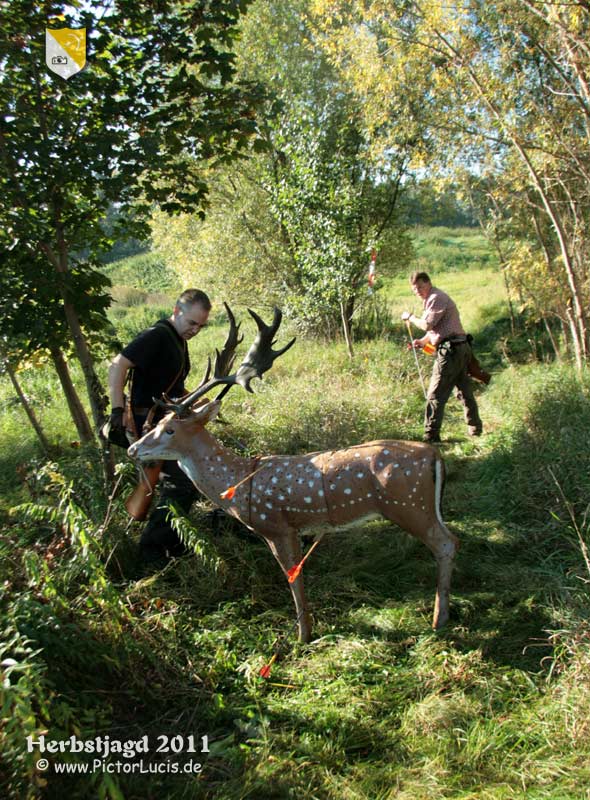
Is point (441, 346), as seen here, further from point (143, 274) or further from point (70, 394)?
point (143, 274)

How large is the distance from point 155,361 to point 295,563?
1.83 m

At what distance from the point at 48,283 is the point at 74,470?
67.5 inches

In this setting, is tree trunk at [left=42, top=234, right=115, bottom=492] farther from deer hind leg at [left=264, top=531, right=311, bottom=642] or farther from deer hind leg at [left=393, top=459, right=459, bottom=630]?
deer hind leg at [left=393, top=459, right=459, bottom=630]

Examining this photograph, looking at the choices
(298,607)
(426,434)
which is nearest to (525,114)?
(426,434)

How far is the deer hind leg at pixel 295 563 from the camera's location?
3189mm

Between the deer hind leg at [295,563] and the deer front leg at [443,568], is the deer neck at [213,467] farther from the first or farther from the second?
the deer front leg at [443,568]

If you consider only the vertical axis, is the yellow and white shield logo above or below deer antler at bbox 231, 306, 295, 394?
above

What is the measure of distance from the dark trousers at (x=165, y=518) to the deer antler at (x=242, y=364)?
0.79 metres

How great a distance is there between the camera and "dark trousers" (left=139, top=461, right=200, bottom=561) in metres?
3.96

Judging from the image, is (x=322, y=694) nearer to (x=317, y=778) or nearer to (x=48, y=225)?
(x=317, y=778)

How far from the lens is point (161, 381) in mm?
3984

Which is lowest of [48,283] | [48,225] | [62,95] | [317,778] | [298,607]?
[317,778]

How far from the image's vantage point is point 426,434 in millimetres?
6031

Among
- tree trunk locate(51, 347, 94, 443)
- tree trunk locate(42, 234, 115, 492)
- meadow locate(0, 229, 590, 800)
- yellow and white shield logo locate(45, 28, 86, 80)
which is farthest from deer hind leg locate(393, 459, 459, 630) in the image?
yellow and white shield logo locate(45, 28, 86, 80)
